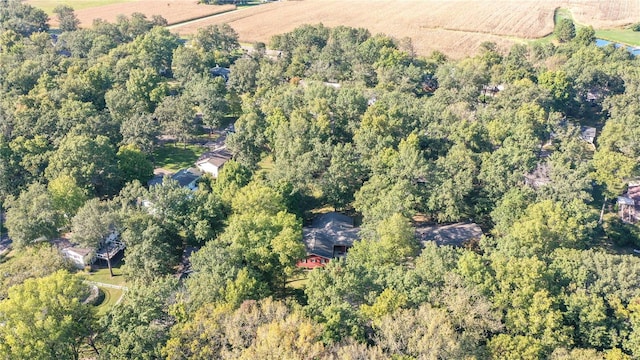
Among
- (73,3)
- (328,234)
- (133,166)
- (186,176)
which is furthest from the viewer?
Answer: (73,3)

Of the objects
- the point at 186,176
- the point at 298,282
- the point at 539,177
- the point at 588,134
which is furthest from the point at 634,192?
the point at 186,176

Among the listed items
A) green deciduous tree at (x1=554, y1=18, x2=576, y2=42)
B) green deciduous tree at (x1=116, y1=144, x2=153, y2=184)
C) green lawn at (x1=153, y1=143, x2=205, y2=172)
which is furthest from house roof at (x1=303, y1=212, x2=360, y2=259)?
green deciduous tree at (x1=554, y1=18, x2=576, y2=42)

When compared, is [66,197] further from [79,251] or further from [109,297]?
[109,297]

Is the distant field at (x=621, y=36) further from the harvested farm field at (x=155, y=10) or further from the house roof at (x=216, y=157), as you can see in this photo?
the harvested farm field at (x=155, y=10)

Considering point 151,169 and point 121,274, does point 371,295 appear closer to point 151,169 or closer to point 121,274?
point 121,274

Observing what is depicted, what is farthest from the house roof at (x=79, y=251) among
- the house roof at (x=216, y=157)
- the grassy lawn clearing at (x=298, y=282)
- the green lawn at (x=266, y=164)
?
the green lawn at (x=266, y=164)

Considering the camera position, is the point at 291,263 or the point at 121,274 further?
the point at 121,274

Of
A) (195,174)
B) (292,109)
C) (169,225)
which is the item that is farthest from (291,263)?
(292,109)
